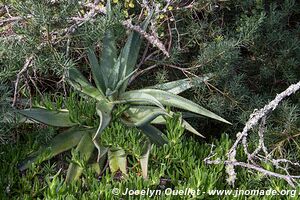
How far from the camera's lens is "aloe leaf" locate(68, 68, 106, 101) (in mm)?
2391

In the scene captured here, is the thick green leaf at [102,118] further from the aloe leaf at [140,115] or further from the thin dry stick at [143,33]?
the thin dry stick at [143,33]

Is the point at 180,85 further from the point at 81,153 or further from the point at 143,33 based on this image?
the point at 81,153

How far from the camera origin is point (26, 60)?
2.15 m

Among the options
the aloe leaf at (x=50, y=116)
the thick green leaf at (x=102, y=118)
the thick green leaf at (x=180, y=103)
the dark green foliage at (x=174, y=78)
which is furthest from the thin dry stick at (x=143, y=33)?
the aloe leaf at (x=50, y=116)

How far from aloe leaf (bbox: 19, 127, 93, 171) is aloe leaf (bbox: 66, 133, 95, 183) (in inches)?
2.1

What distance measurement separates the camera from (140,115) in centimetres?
229

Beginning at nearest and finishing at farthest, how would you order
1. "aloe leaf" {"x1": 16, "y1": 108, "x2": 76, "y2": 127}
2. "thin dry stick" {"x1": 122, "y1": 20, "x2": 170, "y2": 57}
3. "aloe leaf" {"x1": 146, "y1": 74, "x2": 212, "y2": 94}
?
1. "aloe leaf" {"x1": 16, "y1": 108, "x2": 76, "y2": 127}
2. "thin dry stick" {"x1": 122, "y1": 20, "x2": 170, "y2": 57}
3. "aloe leaf" {"x1": 146, "y1": 74, "x2": 212, "y2": 94}

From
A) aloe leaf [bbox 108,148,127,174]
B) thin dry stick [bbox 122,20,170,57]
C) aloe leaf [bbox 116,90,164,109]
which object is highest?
thin dry stick [bbox 122,20,170,57]

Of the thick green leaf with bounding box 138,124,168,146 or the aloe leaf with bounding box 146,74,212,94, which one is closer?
the thick green leaf with bounding box 138,124,168,146

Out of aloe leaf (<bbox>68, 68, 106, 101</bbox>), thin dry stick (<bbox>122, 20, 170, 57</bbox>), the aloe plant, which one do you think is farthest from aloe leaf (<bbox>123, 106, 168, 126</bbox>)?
thin dry stick (<bbox>122, 20, 170, 57</bbox>)

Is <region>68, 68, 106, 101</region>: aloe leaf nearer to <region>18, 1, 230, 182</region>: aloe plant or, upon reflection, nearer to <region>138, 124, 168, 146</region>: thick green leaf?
<region>18, 1, 230, 182</region>: aloe plant

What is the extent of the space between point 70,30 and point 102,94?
354mm

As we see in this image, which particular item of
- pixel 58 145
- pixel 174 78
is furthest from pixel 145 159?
pixel 174 78

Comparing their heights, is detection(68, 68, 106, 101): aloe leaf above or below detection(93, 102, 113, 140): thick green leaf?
above
